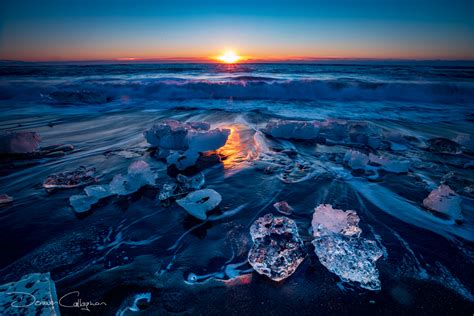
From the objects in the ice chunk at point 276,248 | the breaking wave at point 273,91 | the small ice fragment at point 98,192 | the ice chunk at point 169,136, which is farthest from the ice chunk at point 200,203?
the breaking wave at point 273,91

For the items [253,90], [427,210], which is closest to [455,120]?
[427,210]

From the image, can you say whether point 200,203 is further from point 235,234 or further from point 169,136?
point 169,136

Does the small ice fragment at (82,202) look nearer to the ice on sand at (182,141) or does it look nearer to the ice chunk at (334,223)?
the ice on sand at (182,141)

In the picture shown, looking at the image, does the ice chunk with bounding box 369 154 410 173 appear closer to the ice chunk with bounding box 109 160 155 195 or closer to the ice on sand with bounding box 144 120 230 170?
the ice on sand with bounding box 144 120 230 170

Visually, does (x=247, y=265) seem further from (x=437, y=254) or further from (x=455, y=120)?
(x=455, y=120)

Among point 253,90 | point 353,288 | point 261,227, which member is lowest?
point 353,288

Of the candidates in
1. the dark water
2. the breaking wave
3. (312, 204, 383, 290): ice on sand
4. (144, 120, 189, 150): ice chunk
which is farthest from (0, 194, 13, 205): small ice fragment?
the breaking wave

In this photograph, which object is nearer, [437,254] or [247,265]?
[247,265]
